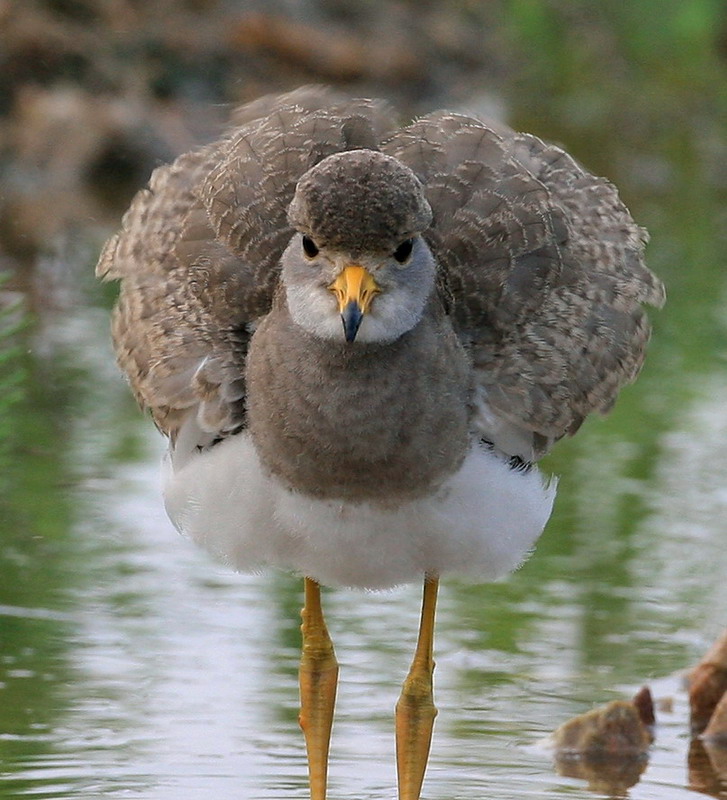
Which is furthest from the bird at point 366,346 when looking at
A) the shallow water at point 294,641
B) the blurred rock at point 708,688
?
the blurred rock at point 708,688

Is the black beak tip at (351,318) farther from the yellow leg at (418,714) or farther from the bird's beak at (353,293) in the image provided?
the yellow leg at (418,714)

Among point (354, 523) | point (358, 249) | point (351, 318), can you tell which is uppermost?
point (358, 249)

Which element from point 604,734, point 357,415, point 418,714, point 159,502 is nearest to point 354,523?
point 357,415

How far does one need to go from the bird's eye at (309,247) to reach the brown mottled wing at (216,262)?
0.44 metres

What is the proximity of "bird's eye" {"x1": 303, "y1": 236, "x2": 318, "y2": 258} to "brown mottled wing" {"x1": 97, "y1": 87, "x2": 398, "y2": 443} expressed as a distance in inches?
17.3

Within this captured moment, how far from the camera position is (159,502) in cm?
1019

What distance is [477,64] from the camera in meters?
24.4

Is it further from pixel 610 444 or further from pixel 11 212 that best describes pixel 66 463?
pixel 11 212

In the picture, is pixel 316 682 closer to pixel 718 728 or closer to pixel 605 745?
pixel 605 745

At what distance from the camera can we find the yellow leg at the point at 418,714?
7.05 m

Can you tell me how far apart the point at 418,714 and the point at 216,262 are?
1.88 m

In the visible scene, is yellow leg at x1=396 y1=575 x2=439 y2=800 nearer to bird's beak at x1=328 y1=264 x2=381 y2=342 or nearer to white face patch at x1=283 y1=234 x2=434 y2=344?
white face patch at x1=283 y1=234 x2=434 y2=344

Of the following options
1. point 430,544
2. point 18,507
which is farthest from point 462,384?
point 18,507

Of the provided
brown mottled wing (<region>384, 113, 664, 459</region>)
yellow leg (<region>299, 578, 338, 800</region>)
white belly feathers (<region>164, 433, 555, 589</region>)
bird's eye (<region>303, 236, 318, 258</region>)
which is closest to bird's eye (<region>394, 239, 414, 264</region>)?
bird's eye (<region>303, 236, 318, 258</region>)
